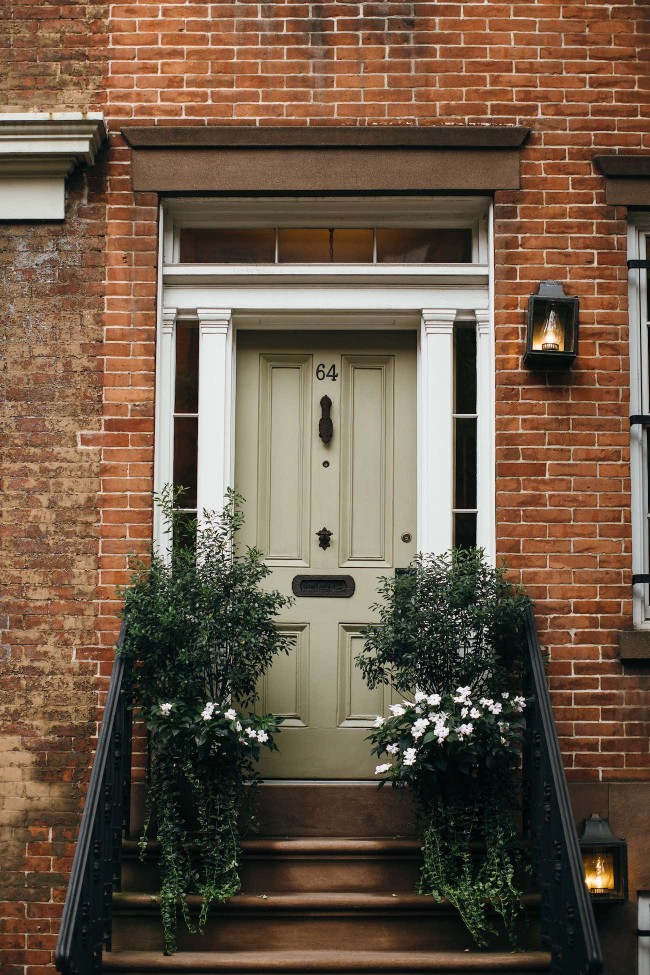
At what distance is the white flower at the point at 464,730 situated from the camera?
4312 mm

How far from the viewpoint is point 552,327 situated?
16.6 ft

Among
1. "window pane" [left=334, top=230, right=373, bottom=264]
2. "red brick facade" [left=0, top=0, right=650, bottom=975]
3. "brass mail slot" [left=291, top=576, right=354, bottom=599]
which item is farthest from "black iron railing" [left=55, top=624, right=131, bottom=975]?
"window pane" [left=334, top=230, right=373, bottom=264]

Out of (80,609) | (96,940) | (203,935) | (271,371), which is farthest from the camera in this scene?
(271,371)

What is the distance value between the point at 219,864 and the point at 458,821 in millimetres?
1070

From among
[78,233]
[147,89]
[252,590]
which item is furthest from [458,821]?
[147,89]

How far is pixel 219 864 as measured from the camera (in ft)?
14.6

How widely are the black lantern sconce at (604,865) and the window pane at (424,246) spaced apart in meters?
3.01

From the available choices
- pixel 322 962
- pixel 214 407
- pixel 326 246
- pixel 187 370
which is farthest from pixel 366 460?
pixel 322 962

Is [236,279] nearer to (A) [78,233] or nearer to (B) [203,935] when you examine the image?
(A) [78,233]

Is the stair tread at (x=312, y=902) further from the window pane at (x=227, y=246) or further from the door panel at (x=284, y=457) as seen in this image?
the window pane at (x=227, y=246)

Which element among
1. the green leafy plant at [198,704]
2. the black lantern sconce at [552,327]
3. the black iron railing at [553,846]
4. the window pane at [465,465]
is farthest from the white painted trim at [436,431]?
the green leafy plant at [198,704]

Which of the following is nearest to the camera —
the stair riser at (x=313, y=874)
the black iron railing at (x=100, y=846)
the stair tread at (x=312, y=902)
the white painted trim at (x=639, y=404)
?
the black iron railing at (x=100, y=846)

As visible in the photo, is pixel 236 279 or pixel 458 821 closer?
pixel 458 821

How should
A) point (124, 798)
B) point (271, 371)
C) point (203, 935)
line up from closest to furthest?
point (203, 935)
point (124, 798)
point (271, 371)
